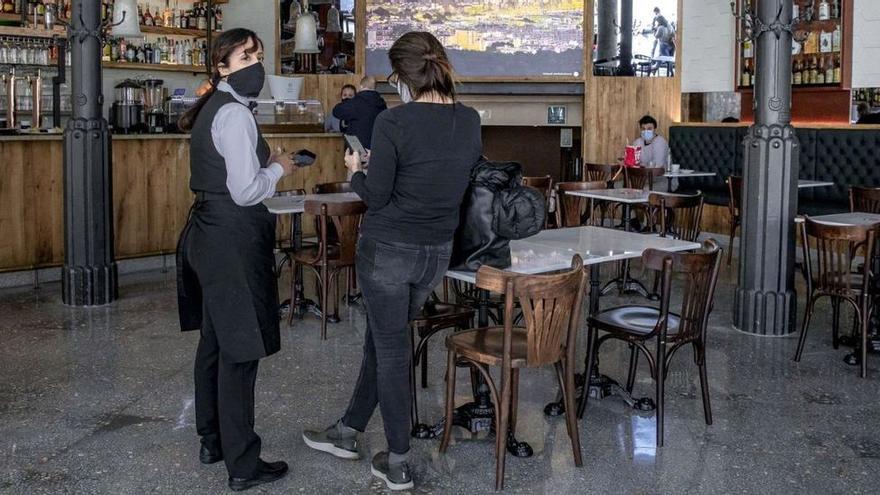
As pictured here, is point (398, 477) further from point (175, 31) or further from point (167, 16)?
point (167, 16)

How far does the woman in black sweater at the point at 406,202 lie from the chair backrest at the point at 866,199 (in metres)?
4.35

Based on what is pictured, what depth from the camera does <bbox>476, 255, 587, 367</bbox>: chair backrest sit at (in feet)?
11.8

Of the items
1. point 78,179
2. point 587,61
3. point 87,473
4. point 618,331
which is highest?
point 587,61

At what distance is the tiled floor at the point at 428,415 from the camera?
3.84 m

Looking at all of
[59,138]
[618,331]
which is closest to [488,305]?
[618,331]

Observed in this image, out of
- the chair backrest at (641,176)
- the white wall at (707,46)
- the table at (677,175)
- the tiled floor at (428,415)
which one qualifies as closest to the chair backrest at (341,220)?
the tiled floor at (428,415)

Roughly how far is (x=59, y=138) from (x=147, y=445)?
14.3 feet

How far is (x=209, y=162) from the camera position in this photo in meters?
3.49

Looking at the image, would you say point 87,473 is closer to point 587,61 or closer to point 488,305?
point 488,305

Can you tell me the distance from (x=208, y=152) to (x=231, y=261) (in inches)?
15.6

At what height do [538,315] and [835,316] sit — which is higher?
[538,315]

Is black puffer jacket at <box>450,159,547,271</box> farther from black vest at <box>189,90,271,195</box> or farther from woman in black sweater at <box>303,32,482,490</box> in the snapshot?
black vest at <box>189,90,271,195</box>

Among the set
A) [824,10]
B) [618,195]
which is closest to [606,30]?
[824,10]

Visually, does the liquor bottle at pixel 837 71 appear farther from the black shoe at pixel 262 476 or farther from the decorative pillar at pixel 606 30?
the black shoe at pixel 262 476
